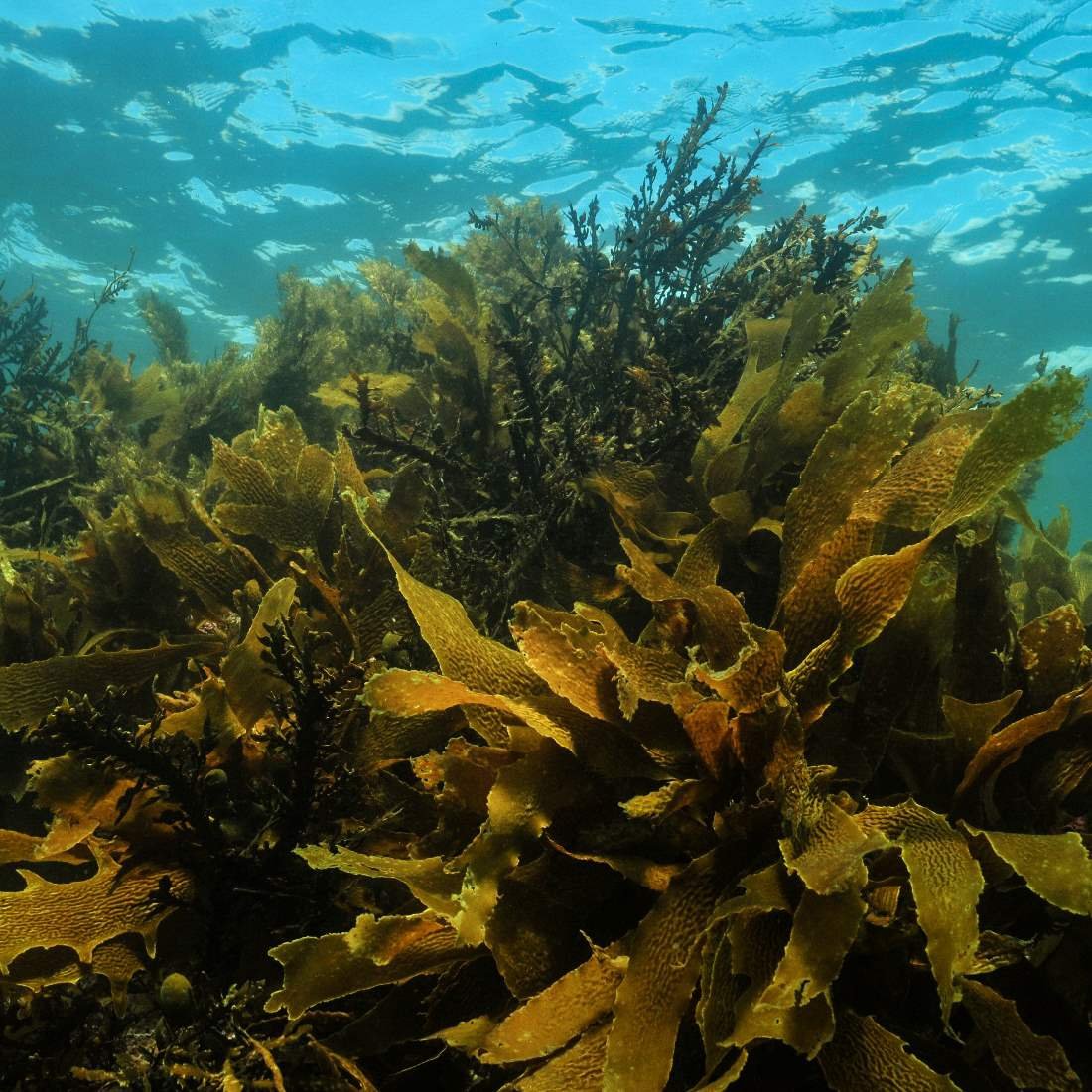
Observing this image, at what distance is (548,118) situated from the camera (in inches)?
502

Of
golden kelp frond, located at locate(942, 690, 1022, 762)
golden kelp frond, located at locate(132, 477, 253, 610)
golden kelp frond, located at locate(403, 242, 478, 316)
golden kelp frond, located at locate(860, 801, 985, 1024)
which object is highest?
golden kelp frond, located at locate(403, 242, 478, 316)

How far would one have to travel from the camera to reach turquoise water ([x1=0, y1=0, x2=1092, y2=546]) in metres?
10.4

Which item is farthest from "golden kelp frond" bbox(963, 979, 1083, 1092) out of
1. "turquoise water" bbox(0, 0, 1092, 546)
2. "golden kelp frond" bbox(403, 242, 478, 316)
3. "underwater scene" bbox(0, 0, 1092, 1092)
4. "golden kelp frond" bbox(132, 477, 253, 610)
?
"turquoise water" bbox(0, 0, 1092, 546)

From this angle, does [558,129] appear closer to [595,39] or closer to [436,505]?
[595,39]

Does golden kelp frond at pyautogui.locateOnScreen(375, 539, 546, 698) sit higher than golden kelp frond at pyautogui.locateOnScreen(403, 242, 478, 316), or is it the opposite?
golden kelp frond at pyautogui.locateOnScreen(403, 242, 478, 316)

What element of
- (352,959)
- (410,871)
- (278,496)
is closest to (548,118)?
(278,496)

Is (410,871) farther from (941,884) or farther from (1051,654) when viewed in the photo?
(1051,654)

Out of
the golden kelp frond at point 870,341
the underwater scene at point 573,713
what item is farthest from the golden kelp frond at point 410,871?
the golden kelp frond at point 870,341

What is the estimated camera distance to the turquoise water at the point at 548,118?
410 inches

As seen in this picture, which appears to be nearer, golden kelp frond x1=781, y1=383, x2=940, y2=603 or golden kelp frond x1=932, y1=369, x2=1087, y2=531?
golden kelp frond x1=932, y1=369, x2=1087, y2=531

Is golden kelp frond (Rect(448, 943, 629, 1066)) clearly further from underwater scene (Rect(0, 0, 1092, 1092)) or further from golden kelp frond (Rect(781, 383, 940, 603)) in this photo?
golden kelp frond (Rect(781, 383, 940, 603))

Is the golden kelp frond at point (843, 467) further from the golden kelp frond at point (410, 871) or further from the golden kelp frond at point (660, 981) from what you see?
the golden kelp frond at point (410, 871)

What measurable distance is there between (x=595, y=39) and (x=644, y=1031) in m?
14.1

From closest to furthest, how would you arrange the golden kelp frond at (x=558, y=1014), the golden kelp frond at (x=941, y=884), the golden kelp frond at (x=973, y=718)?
the golden kelp frond at (x=941, y=884)
the golden kelp frond at (x=558, y=1014)
the golden kelp frond at (x=973, y=718)
